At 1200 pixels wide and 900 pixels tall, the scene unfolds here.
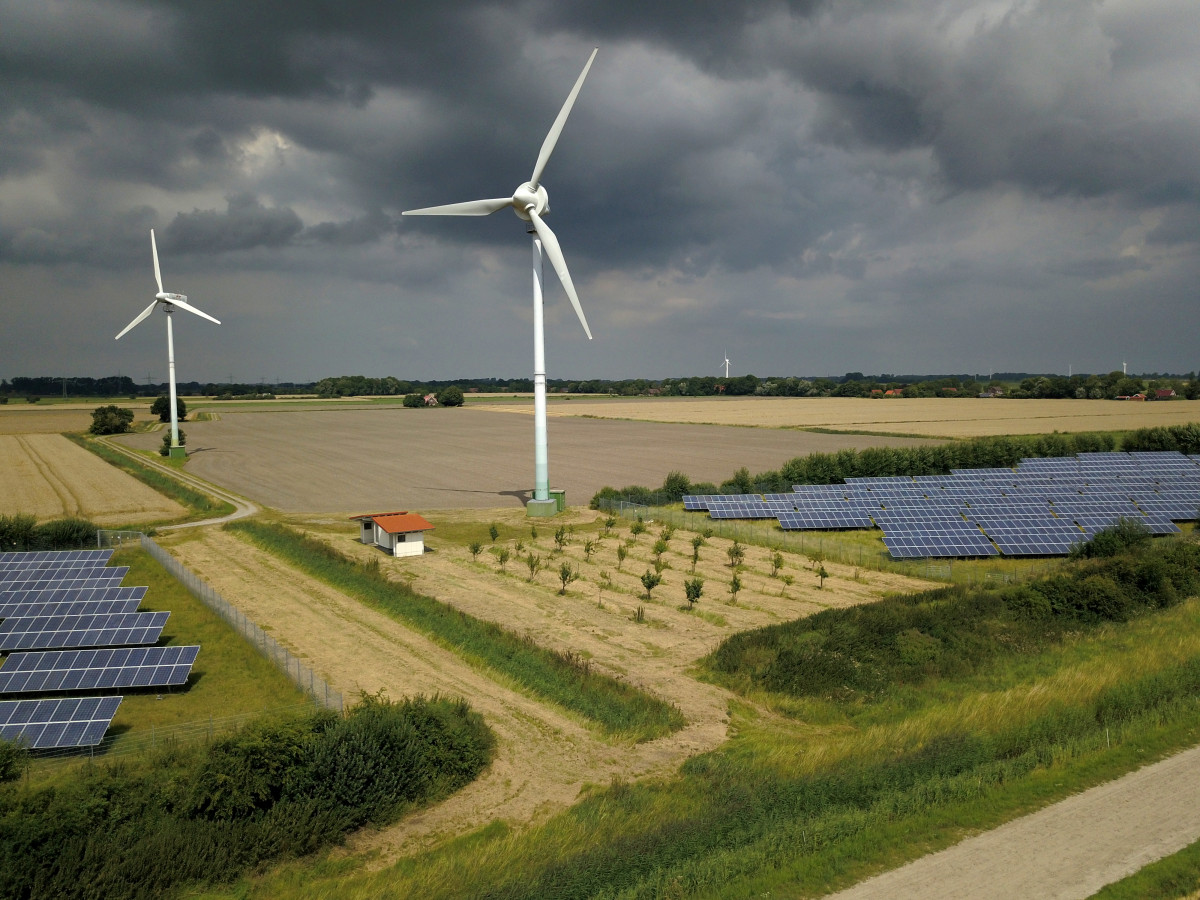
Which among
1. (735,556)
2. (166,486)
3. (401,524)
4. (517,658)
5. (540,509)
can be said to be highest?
(401,524)

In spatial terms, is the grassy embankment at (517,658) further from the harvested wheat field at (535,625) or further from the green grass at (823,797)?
the green grass at (823,797)

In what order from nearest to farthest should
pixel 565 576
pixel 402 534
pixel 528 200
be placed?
pixel 565 576, pixel 402 534, pixel 528 200

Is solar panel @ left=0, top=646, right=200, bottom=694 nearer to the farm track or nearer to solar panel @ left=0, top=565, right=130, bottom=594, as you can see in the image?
the farm track

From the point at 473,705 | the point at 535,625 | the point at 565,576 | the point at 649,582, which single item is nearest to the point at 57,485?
the point at 565,576

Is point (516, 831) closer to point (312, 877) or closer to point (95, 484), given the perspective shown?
point (312, 877)

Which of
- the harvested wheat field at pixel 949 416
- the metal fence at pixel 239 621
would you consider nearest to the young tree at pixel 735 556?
the metal fence at pixel 239 621

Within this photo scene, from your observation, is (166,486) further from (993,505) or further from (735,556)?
(993,505)
